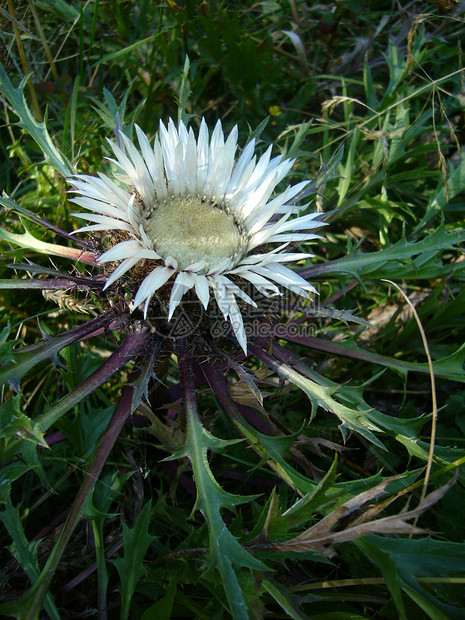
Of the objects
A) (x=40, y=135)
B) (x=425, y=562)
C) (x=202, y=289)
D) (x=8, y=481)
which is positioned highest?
(x=40, y=135)

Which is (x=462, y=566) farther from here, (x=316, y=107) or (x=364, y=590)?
(x=316, y=107)

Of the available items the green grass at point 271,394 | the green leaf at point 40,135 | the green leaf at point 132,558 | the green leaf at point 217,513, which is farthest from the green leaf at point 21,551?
the green leaf at point 40,135

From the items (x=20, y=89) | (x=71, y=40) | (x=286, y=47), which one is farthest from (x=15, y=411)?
(x=286, y=47)

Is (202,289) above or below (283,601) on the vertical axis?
above

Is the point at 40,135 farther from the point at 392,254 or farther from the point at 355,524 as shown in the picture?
the point at 355,524

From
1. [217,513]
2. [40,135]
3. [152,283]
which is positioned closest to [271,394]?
[217,513]

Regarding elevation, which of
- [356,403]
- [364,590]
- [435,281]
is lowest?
[364,590]
